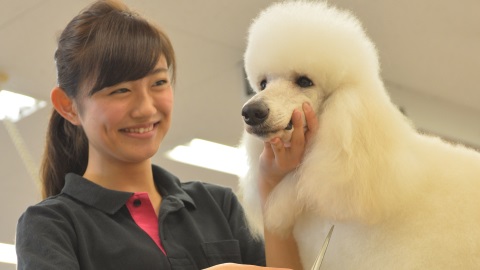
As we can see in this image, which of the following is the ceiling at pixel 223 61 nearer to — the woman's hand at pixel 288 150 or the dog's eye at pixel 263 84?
the dog's eye at pixel 263 84

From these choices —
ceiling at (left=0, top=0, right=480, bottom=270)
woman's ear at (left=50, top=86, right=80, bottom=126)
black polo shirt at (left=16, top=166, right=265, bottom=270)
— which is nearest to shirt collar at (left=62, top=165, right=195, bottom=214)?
black polo shirt at (left=16, top=166, right=265, bottom=270)

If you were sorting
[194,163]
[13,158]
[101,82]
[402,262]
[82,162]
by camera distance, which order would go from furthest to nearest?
[194,163], [13,158], [82,162], [101,82], [402,262]

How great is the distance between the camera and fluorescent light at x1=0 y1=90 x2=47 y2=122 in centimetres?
400

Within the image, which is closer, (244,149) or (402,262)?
(402,262)

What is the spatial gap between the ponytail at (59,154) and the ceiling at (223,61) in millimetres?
1134

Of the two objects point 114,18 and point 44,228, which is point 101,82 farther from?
point 44,228

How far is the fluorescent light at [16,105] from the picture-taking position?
400 centimetres

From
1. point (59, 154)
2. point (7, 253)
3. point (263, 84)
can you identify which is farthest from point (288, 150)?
point (7, 253)

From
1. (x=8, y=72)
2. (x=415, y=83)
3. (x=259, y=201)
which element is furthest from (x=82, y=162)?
(x=415, y=83)

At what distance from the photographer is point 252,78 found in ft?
4.79

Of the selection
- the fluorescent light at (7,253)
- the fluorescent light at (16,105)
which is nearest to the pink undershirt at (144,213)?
the fluorescent light at (16,105)

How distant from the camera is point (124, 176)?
1491 mm

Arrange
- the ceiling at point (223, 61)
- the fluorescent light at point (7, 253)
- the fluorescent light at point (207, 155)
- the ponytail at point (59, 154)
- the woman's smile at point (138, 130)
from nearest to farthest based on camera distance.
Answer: the woman's smile at point (138, 130), the ponytail at point (59, 154), the ceiling at point (223, 61), the fluorescent light at point (207, 155), the fluorescent light at point (7, 253)

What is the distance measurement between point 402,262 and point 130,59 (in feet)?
1.94
